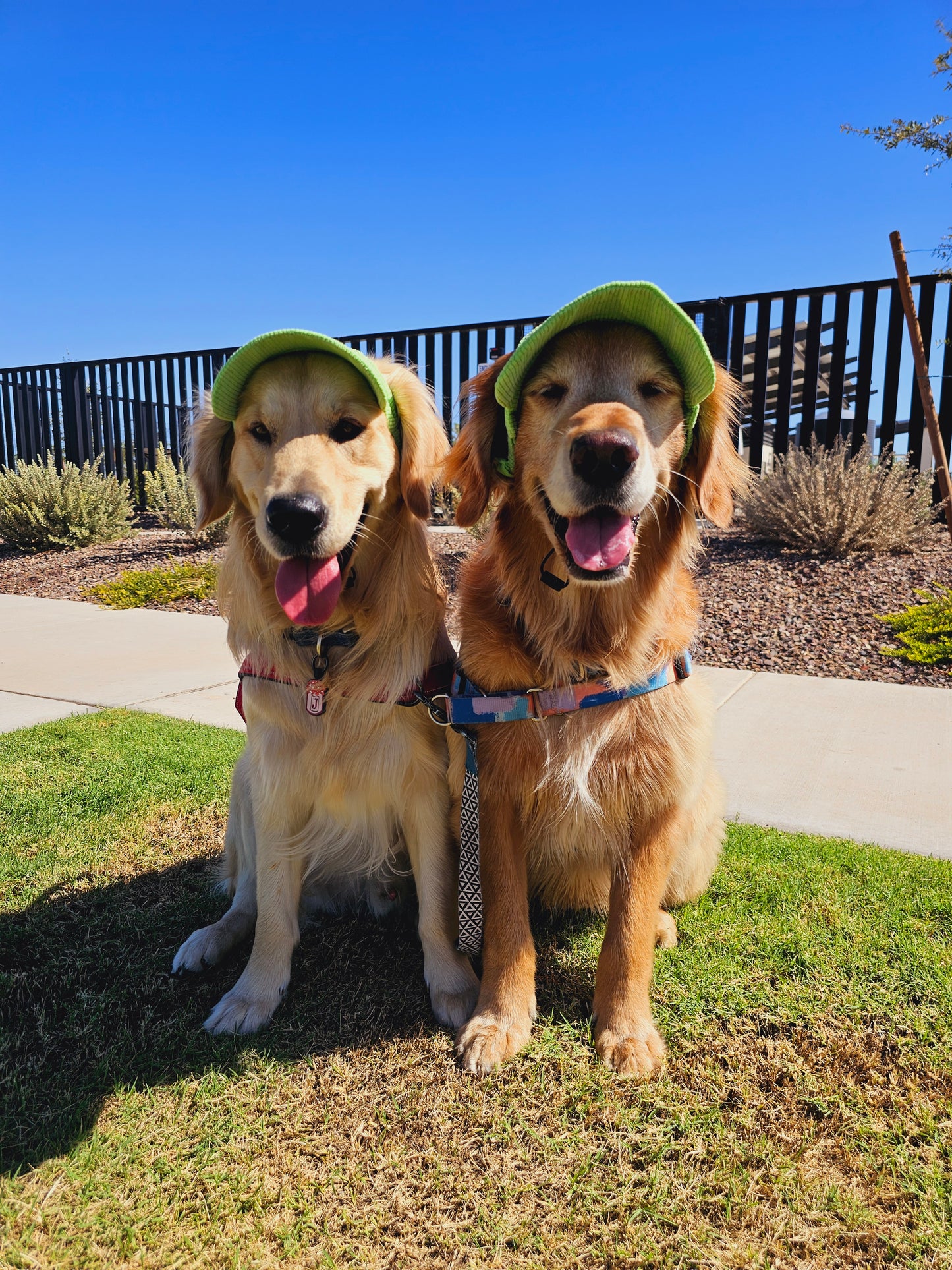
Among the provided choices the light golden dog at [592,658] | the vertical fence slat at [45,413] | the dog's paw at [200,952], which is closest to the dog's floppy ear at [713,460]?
the light golden dog at [592,658]

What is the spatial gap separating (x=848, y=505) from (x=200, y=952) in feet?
21.5

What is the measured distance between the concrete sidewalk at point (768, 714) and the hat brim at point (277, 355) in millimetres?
2000

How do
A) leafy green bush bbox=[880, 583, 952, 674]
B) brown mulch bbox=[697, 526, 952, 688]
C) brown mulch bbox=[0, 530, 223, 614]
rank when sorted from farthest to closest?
brown mulch bbox=[0, 530, 223, 614]
brown mulch bbox=[697, 526, 952, 688]
leafy green bush bbox=[880, 583, 952, 674]

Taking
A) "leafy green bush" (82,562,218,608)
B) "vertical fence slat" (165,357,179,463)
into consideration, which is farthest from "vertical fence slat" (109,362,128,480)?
"leafy green bush" (82,562,218,608)

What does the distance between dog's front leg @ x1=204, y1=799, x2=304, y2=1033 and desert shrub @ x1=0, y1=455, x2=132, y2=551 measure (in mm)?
10083

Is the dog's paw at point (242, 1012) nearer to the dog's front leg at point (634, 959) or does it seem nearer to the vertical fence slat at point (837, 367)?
the dog's front leg at point (634, 959)

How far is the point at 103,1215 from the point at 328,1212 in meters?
0.44

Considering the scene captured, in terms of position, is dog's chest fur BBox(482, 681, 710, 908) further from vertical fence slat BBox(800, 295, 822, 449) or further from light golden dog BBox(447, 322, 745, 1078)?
vertical fence slat BBox(800, 295, 822, 449)

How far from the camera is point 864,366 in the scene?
8469 millimetres

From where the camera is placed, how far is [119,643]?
259 inches

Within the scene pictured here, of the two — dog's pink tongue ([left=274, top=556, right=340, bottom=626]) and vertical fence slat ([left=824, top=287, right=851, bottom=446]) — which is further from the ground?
vertical fence slat ([left=824, top=287, right=851, bottom=446])

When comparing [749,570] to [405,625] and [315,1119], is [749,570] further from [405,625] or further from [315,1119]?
[315,1119]

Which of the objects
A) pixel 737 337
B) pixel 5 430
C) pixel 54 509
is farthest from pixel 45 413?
pixel 737 337

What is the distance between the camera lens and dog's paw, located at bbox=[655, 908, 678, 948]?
257cm
